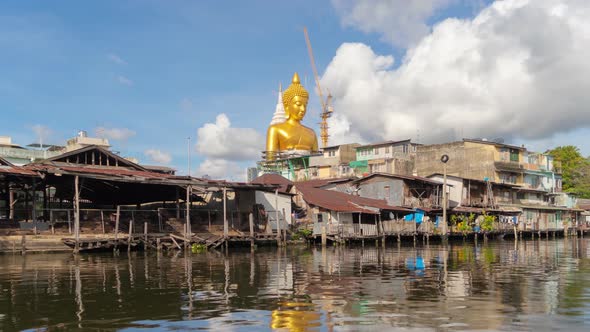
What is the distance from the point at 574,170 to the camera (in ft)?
301

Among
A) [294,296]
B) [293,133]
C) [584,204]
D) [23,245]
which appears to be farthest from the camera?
[293,133]

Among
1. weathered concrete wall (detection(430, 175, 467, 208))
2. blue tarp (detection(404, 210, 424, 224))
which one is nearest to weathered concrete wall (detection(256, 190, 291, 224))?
blue tarp (detection(404, 210, 424, 224))

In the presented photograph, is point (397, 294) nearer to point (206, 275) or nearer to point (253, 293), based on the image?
point (253, 293)

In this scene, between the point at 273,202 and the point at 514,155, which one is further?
the point at 514,155

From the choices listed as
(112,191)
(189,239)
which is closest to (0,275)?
(189,239)

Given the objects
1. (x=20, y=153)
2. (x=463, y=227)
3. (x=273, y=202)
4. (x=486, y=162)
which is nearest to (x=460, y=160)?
(x=486, y=162)

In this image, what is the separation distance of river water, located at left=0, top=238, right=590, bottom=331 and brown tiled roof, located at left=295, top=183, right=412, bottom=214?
18.8m

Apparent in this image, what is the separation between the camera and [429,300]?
15.7 m

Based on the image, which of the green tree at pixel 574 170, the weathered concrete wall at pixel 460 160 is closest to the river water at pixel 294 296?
the weathered concrete wall at pixel 460 160

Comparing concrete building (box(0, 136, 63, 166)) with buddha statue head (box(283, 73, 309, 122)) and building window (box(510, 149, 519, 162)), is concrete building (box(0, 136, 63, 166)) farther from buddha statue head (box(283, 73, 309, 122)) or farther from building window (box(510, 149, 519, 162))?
building window (box(510, 149, 519, 162))

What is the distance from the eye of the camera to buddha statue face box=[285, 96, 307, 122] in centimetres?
9356

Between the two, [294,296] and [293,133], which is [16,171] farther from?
[293,133]

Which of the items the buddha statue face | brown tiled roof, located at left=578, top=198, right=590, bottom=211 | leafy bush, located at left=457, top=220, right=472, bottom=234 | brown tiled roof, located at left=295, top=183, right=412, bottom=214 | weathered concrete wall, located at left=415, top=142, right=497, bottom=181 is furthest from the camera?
the buddha statue face

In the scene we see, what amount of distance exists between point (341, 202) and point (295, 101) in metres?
45.6
